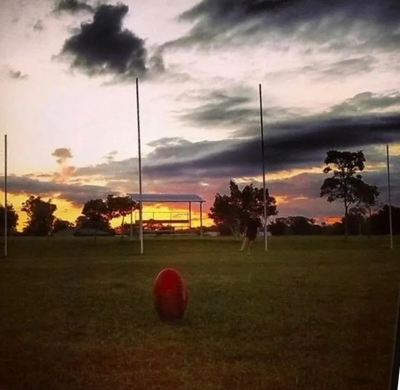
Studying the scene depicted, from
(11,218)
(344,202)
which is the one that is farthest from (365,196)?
(11,218)

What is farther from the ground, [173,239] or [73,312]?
[173,239]

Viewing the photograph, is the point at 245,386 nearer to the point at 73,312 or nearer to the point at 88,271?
the point at 73,312

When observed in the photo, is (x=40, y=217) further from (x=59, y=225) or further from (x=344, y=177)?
(x=344, y=177)

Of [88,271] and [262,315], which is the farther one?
[88,271]

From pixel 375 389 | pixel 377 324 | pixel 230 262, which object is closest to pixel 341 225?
pixel 377 324

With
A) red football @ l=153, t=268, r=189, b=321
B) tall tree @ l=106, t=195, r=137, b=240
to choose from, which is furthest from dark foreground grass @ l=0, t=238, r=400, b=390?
tall tree @ l=106, t=195, r=137, b=240

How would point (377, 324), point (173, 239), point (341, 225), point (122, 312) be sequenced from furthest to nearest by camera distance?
point (173, 239) < point (122, 312) < point (341, 225) < point (377, 324)

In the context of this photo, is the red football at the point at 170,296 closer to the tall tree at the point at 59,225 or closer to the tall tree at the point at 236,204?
the tall tree at the point at 236,204

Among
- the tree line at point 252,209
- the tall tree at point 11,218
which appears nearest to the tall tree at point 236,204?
the tree line at point 252,209

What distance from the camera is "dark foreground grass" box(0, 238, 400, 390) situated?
7.97ft

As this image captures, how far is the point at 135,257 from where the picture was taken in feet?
16.7

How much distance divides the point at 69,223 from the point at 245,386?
164cm

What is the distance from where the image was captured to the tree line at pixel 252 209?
2916mm

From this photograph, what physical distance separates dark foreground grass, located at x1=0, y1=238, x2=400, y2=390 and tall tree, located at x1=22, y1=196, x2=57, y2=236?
0.36 metres
